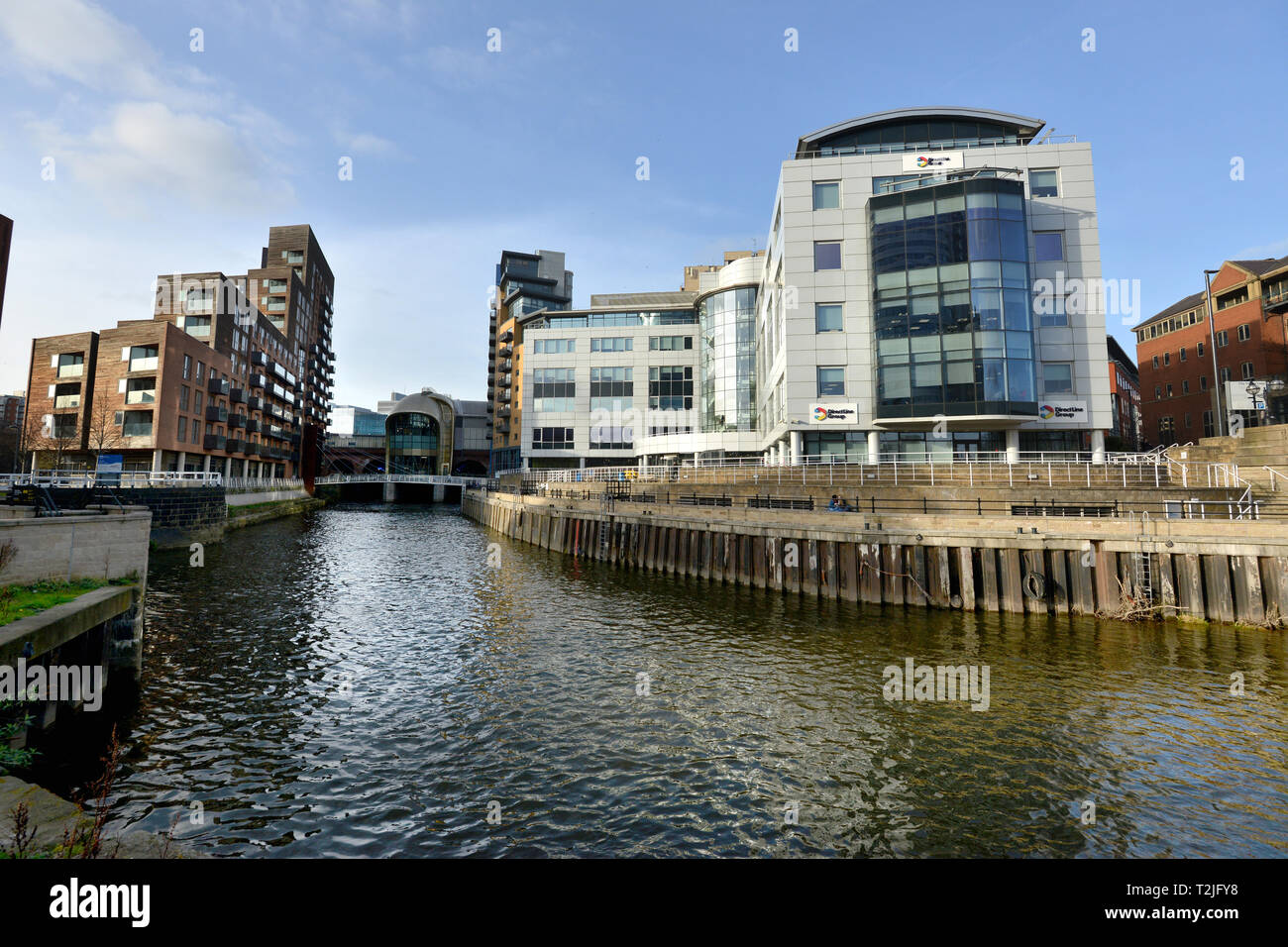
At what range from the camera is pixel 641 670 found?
49.9 ft

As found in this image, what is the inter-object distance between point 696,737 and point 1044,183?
49729mm

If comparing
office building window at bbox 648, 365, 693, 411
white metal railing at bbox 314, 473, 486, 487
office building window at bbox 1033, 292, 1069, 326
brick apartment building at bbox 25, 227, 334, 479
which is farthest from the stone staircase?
white metal railing at bbox 314, 473, 486, 487

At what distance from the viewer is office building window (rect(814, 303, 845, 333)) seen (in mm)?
43531

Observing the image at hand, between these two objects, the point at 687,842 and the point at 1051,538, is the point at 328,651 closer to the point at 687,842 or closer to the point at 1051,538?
the point at 687,842

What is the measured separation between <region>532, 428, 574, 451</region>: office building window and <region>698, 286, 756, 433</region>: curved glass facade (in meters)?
19.2

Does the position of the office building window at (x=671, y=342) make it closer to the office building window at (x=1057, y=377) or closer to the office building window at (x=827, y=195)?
the office building window at (x=827, y=195)

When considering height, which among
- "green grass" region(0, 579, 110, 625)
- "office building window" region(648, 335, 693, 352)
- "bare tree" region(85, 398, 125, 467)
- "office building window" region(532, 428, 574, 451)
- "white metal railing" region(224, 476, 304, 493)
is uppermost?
"office building window" region(648, 335, 693, 352)

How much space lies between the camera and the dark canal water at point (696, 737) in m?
8.21

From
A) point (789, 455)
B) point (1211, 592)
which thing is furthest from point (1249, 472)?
point (789, 455)

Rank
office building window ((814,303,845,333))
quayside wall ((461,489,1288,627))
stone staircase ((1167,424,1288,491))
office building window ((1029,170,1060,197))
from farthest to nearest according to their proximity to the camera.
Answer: office building window ((814,303,845,333)), office building window ((1029,170,1060,197)), stone staircase ((1167,424,1288,491)), quayside wall ((461,489,1288,627))

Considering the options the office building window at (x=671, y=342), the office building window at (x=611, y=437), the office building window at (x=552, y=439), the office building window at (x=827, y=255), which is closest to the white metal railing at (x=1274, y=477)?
the office building window at (x=827, y=255)

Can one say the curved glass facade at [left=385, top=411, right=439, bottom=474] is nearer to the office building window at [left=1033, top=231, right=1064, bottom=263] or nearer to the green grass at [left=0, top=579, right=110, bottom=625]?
the office building window at [left=1033, top=231, right=1064, bottom=263]

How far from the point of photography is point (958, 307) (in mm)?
38750

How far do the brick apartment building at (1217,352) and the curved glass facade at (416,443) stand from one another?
11917 cm
